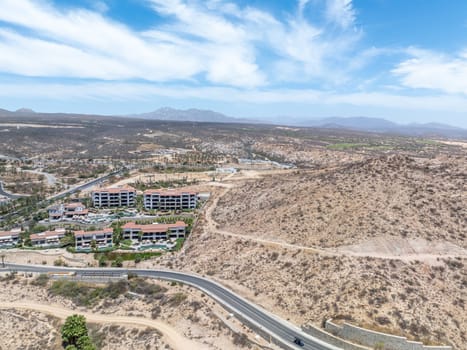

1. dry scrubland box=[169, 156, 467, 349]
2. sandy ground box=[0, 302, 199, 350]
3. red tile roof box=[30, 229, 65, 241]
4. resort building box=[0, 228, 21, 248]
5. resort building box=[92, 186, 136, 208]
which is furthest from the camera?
resort building box=[92, 186, 136, 208]

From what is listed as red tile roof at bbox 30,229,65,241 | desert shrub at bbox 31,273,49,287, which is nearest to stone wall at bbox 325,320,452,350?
desert shrub at bbox 31,273,49,287

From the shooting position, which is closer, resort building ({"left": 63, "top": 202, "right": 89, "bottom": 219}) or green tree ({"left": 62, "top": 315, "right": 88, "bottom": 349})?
green tree ({"left": 62, "top": 315, "right": 88, "bottom": 349})

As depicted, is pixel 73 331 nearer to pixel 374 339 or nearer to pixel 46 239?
pixel 374 339

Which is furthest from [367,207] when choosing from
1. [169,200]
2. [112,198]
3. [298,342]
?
[112,198]

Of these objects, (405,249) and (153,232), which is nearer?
(405,249)

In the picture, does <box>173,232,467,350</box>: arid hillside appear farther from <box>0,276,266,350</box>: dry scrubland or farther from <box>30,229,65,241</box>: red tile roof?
<box>30,229,65,241</box>: red tile roof
